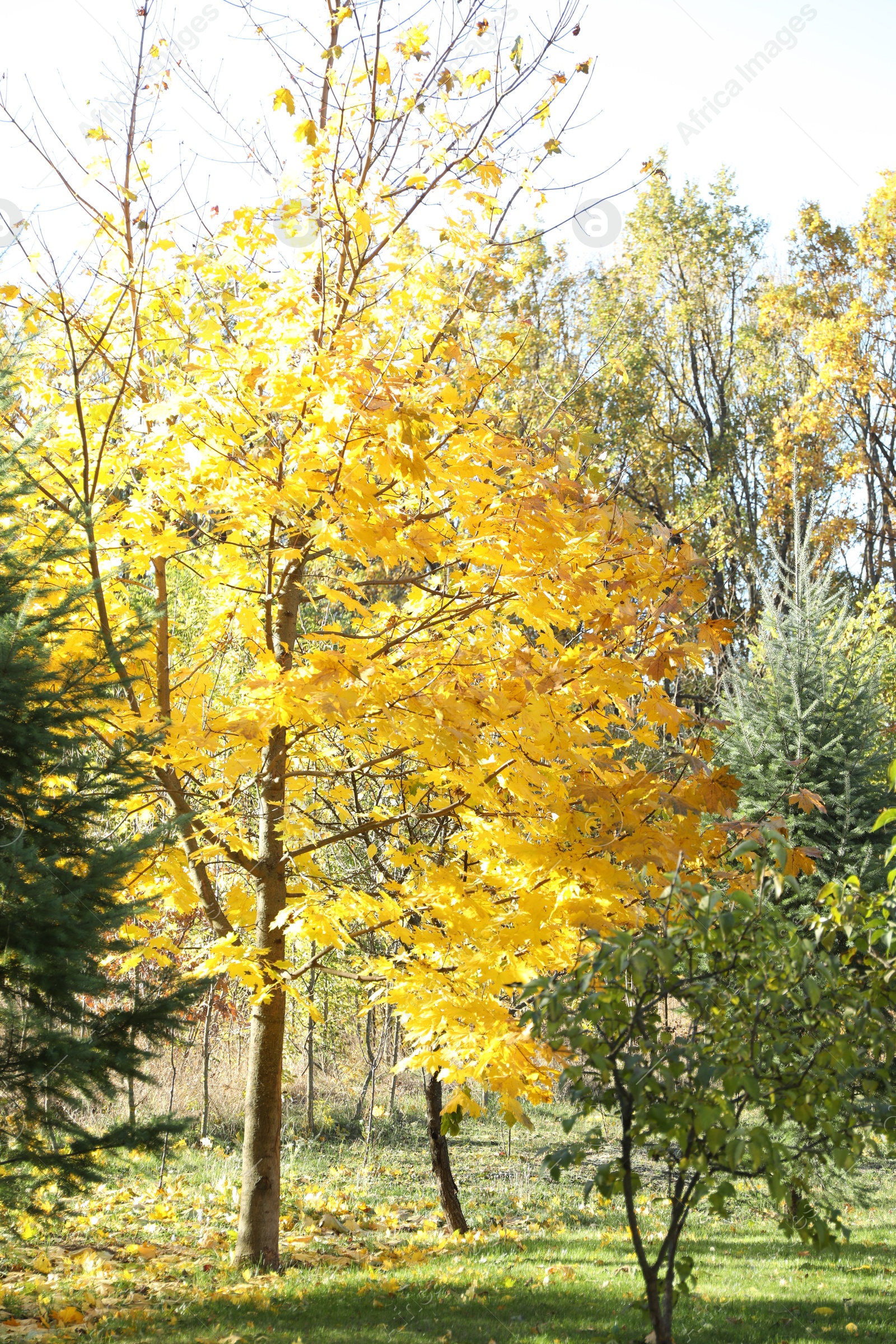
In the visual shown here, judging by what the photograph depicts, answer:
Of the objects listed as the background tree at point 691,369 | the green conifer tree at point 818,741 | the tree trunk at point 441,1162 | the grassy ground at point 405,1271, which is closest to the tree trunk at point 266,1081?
the grassy ground at point 405,1271

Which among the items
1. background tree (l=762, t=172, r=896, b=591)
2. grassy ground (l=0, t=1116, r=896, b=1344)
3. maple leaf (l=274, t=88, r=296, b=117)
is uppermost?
background tree (l=762, t=172, r=896, b=591)

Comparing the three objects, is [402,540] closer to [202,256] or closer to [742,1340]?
[202,256]

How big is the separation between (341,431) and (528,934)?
6.68 ft

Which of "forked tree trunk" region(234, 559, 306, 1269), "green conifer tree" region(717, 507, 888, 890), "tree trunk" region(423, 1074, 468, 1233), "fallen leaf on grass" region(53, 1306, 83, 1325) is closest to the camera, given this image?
"fallen leaf on grass" region(53, 1306, 83, 1325)

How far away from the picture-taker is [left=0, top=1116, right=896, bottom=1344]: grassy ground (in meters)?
4.16

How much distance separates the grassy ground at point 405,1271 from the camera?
164 inches

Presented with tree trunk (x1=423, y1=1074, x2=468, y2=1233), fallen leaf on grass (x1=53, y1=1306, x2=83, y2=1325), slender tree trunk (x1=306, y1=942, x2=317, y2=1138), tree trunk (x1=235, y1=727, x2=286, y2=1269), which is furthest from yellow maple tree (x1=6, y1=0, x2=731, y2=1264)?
slender tree trunk (x1=306, y1=942, x2=317, y2=1138)

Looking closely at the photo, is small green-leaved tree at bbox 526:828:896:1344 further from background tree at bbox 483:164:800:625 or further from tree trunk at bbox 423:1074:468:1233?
background tree at bbox 483:164:800:625

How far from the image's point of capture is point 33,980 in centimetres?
350

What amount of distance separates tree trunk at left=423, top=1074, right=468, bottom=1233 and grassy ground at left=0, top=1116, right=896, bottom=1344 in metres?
0.17

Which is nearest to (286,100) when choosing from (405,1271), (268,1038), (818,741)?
(268,1038)

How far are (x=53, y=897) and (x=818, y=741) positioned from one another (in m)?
7.03

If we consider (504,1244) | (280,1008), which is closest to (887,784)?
(504,1244)

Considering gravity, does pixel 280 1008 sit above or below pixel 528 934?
below
